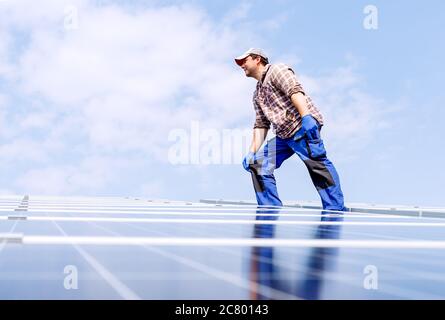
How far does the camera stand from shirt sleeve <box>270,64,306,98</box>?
249 inches

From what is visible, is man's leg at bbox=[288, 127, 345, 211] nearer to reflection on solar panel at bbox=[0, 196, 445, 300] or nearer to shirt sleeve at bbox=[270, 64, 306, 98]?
shirt sleeve at bbox=[270, 64, 306, 98]

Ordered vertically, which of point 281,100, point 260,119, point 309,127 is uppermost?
point 281,100

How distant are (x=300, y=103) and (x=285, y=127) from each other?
0.39 metres

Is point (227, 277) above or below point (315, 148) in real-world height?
below

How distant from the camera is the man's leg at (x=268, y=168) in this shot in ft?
22.6

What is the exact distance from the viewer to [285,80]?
640 centimetres

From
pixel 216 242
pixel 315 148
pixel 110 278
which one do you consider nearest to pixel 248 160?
pixel 315 148

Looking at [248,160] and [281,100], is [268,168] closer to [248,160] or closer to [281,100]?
[248,160]

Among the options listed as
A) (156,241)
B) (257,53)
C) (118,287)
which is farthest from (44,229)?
(257,53)

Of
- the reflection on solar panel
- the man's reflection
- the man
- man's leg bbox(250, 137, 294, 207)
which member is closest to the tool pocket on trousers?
the man

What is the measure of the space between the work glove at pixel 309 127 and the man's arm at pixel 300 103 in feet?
0.24

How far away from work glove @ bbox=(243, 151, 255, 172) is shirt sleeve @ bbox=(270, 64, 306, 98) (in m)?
1.06
